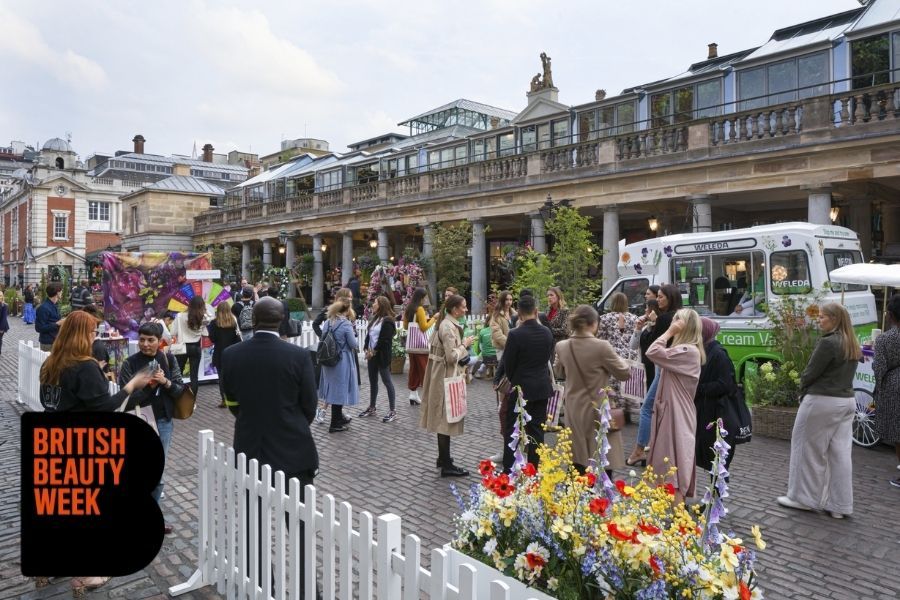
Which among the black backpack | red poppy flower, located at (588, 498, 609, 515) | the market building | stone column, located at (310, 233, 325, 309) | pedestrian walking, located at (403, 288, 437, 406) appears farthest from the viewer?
stone column, located at (310, 233, 325, 309)

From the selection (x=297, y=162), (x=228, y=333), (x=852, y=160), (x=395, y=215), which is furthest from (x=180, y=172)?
(x=852, y=160)

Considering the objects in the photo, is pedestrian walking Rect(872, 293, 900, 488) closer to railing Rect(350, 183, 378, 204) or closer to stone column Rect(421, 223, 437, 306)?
stone column Rect(421, 223, 437, 306)

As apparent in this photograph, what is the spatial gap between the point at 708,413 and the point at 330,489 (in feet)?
12.2

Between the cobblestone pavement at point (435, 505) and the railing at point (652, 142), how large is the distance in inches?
410

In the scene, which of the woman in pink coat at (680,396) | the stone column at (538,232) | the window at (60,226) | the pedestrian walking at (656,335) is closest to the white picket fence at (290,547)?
the woman in pink coat at (680,396)

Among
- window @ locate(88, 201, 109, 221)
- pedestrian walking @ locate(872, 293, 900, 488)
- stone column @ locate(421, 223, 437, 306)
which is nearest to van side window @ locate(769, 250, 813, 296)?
pedestrian walking @ locate(872, 293, 900, 488)

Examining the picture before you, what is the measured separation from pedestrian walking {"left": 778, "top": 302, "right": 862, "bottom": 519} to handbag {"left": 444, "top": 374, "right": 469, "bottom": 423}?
3.33 m

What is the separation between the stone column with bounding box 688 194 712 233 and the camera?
1568 centimetres

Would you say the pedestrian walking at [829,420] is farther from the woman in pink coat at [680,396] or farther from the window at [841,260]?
the window at [841,260]

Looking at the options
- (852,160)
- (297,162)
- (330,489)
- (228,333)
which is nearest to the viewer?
(330,489)

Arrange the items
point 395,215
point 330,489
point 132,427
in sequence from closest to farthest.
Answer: point 132,427, point 330,489, point 395,215

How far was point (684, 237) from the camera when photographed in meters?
10.9

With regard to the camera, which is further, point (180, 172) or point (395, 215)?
point (180, 172)

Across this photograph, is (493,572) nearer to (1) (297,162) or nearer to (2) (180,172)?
(1) (297,162)
